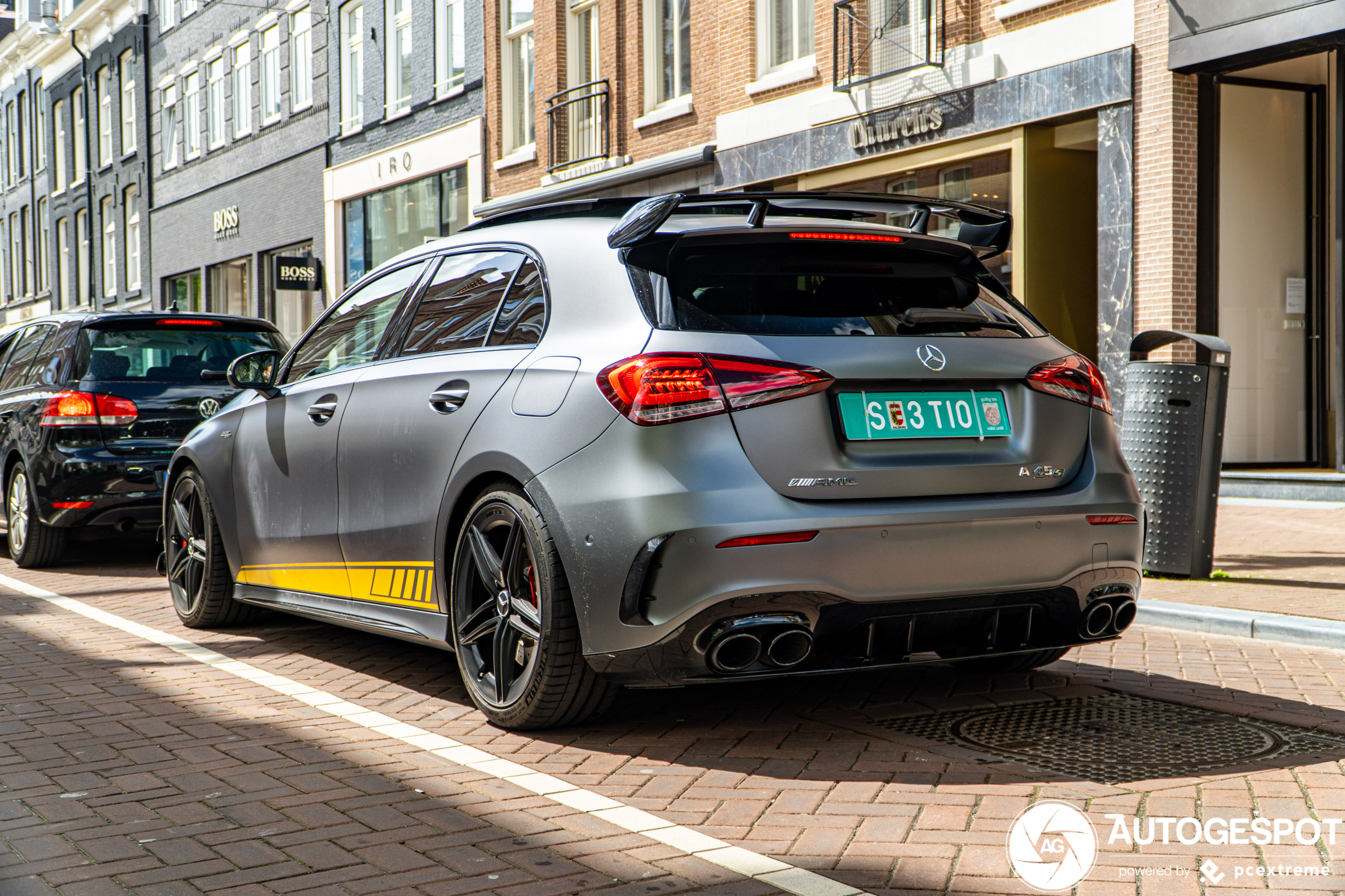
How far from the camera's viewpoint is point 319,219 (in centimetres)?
2788

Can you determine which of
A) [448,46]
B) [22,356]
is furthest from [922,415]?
[448,46]

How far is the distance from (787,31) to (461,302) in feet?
43.6

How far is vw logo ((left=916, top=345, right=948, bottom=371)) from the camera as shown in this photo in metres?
4.11

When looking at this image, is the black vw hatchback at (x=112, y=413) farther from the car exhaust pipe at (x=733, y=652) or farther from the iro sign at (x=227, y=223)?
the iro sign at (x=227, y=223)

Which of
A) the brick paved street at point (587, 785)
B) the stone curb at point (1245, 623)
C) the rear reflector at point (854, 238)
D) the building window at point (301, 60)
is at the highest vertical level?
the building window at point (301, 60)

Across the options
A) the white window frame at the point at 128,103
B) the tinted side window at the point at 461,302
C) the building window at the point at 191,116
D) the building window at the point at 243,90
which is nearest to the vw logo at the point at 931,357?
the tinted side window at the point at 461,302

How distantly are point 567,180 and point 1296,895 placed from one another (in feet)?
61.3

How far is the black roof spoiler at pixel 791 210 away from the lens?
4.18 m

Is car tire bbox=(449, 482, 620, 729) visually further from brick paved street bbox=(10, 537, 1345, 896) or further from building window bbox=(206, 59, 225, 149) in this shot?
building window bbox=(206, 59, 225, 149)

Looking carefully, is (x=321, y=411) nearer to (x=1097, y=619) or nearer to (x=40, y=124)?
(x=1097, y=619)

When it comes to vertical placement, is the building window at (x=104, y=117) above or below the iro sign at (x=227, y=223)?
above

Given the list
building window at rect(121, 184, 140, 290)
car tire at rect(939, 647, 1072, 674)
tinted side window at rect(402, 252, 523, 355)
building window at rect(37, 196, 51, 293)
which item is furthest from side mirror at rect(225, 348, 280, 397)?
building window at rect(37, 196, 51, 293)

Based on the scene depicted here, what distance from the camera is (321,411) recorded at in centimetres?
556

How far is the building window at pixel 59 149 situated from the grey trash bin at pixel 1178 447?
4143 centimetres
